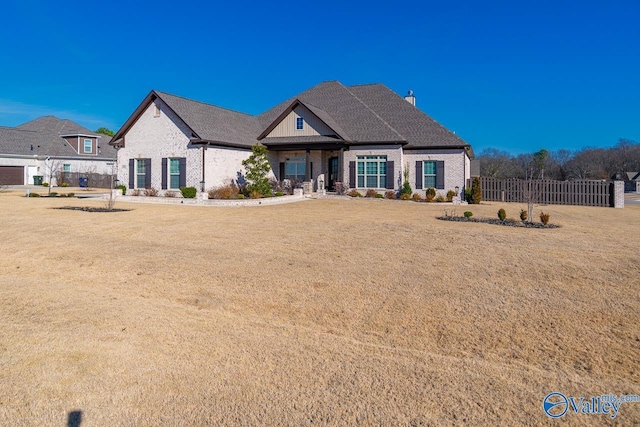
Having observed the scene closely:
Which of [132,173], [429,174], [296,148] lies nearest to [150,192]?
[132,173]

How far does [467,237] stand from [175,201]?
16.0m

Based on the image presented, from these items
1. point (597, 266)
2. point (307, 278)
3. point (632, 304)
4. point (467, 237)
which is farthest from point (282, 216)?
point (632, 304)

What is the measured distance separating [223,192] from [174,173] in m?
3.84

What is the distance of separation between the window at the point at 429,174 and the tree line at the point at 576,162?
154 feet

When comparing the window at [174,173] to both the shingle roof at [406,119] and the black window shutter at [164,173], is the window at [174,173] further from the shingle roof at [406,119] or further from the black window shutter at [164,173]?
the shingle roof at [406,119]

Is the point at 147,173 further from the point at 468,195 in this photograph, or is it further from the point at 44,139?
the point at 44,139

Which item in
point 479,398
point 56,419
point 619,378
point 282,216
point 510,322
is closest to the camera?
point 56,419

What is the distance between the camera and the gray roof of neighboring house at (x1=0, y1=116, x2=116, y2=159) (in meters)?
41.0

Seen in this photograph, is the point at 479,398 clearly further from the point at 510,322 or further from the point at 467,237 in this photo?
the point at 467,237

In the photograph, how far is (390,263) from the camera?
27.0 ft

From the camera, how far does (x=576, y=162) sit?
78.1 metres

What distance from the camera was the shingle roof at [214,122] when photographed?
24.5m

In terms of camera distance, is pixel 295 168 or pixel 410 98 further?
pixel 410 98

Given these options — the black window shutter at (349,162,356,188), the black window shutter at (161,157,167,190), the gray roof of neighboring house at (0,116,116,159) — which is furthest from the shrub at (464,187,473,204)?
the gray roof of neighboring house at (0,116,116,159)
